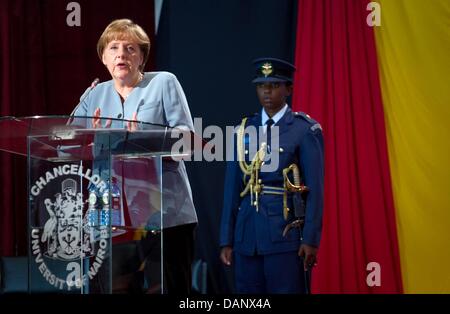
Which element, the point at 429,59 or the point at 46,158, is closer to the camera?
the point at 46,158

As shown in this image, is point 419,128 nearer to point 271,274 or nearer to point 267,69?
point 267,69

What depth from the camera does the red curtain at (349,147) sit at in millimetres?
4250

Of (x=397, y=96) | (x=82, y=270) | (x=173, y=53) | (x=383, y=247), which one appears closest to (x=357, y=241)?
(x=383, y=247)

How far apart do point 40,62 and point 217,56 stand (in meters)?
1.05

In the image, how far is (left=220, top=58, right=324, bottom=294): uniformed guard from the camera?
3.26 metres

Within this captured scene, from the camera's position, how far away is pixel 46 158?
7.15 ft

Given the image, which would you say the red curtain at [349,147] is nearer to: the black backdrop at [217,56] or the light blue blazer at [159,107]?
the black backdrop at [217,56]

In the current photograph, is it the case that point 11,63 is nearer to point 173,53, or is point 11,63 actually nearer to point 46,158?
point 173,53

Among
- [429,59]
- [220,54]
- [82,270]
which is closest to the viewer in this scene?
[82,270]

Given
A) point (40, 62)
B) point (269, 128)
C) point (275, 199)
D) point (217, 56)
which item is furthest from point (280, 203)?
point (40, 62)

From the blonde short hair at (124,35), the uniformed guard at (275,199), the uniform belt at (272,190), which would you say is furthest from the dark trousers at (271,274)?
the blonde short hair at (124,35)

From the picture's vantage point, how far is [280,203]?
3322 mm

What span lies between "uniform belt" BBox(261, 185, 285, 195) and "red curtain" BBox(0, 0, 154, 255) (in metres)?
1.48

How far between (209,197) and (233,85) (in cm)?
68
